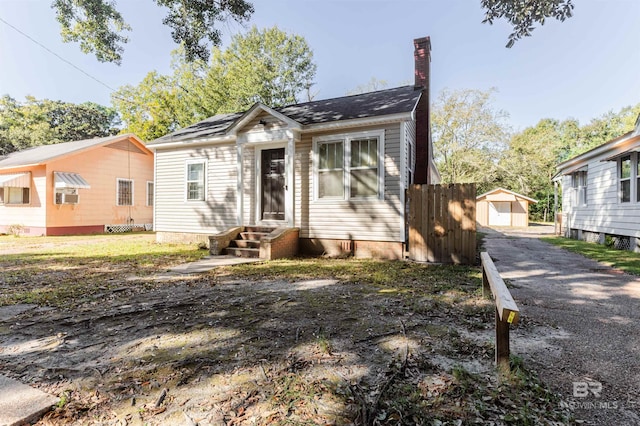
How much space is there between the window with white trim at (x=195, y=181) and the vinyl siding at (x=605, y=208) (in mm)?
13062

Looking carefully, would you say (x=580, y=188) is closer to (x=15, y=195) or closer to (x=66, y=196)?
(x=66, y=196)

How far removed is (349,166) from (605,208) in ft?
31.3

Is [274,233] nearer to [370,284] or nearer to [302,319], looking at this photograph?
[370,284]

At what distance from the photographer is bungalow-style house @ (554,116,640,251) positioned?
8.97 metres

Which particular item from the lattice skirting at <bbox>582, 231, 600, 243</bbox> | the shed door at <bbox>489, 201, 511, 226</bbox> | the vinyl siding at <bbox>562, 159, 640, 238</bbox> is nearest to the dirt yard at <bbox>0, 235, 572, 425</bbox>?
the vinyl siding at <bbox>562, 159, 640, 238</bbox>

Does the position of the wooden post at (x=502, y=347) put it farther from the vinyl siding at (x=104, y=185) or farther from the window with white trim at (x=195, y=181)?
the vinyl siding at (x=104, y=185)

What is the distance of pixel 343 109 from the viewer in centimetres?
891

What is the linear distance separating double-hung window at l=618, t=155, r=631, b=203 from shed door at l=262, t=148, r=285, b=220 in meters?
10.5

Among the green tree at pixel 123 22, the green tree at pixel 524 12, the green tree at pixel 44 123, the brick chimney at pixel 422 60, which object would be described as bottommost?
the green tree at pixel 524 12

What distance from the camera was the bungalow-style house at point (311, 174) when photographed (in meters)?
7.79

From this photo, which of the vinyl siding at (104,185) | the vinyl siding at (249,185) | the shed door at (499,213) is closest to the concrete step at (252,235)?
the vinyl siding at (249,185)

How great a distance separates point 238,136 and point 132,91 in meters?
26.1

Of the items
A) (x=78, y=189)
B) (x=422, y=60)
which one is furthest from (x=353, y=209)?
(x=78, y=189)

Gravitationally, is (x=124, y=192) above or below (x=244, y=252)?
above
